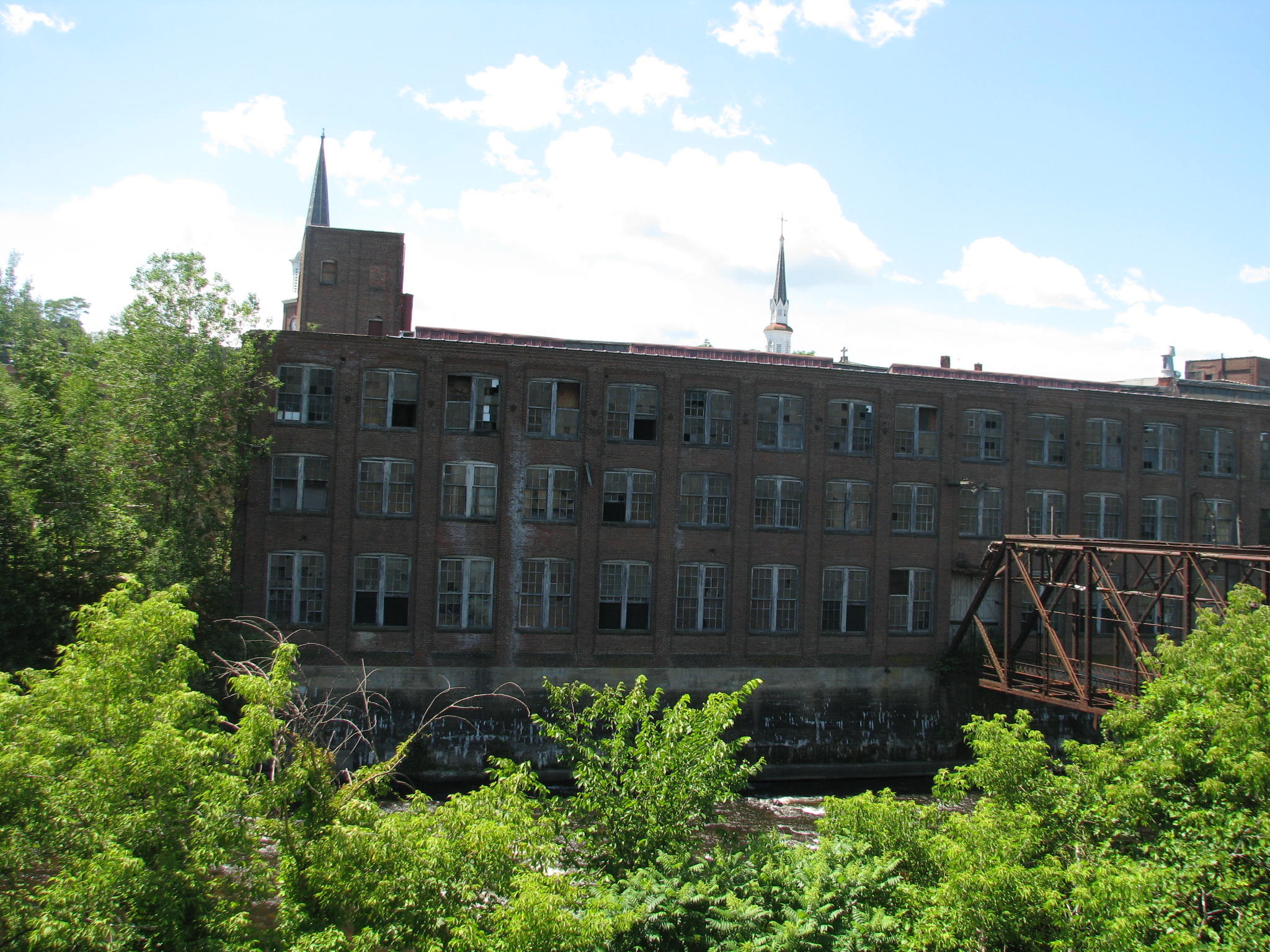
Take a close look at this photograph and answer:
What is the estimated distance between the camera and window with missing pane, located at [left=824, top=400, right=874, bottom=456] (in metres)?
32.0

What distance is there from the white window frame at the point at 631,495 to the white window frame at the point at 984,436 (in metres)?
11.8

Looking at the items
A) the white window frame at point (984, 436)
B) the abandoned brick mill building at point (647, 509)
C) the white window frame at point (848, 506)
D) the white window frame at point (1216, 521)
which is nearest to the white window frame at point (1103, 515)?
the abandoned brick mill building at point (647, 509)

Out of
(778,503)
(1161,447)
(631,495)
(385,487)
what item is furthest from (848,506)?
(385,487)

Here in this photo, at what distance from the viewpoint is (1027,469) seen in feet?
111

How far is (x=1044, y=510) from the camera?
3419 cm

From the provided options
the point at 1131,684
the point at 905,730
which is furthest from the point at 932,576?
the point at 1131,684

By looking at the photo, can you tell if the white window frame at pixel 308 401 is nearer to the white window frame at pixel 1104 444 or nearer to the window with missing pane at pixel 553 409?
the window with missing pane at pixel 553 409

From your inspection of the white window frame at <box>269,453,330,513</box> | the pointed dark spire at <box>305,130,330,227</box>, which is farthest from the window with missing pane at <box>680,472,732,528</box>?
the pointed dark spire at <box>305,130,330,227</box>

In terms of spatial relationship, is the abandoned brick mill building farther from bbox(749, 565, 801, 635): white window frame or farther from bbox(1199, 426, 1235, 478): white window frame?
bbox(1199, 426, 1235, 478): white window frame

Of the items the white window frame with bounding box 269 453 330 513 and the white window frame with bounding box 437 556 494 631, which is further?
the white window frame with bounding box 437 556 494 631

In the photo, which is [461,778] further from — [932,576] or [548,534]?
[932,576]

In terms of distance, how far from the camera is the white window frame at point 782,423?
31.4 metres

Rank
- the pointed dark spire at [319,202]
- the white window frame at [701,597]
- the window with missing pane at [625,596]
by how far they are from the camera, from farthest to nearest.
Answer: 1. the pointed dark spire at [319,202]
2. the white window frame at [701,597]
3. the window with missing pane at [625,596]

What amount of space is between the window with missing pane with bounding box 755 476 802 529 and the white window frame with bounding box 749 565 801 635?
1.43m
